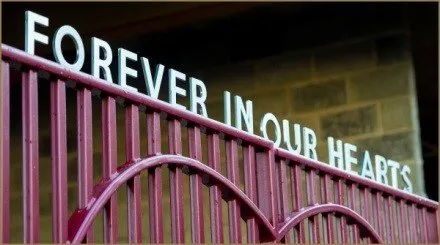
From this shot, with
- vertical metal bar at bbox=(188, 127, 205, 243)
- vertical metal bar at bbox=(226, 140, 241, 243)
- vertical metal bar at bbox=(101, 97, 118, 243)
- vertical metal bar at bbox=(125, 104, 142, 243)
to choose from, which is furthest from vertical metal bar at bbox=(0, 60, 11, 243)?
vertical metal bar at bbox=(226, 140, 241, 243)

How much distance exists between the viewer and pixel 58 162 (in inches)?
107

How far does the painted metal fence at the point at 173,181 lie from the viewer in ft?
8.73

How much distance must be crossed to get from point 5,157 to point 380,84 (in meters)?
3.87

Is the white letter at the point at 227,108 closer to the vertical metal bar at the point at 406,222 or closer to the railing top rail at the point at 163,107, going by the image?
the railing top rail at the point at 163,107

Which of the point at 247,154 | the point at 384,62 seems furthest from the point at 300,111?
the point at 247,154

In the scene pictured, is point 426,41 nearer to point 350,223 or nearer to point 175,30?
point 175,30

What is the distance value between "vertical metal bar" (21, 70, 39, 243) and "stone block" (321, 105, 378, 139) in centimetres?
370

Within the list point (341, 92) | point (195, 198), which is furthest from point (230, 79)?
point (195, 198)

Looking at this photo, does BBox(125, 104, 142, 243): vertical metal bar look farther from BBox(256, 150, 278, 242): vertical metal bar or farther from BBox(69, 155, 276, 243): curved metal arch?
BBox(256, 150, 278, 242): vertical metal bar

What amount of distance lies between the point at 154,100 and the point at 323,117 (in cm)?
328

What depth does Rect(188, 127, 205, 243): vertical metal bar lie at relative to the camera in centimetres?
327

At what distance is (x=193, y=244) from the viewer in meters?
3.20

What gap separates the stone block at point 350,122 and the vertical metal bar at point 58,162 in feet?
11.8

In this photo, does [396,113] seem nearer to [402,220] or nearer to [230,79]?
→ [230,79]
